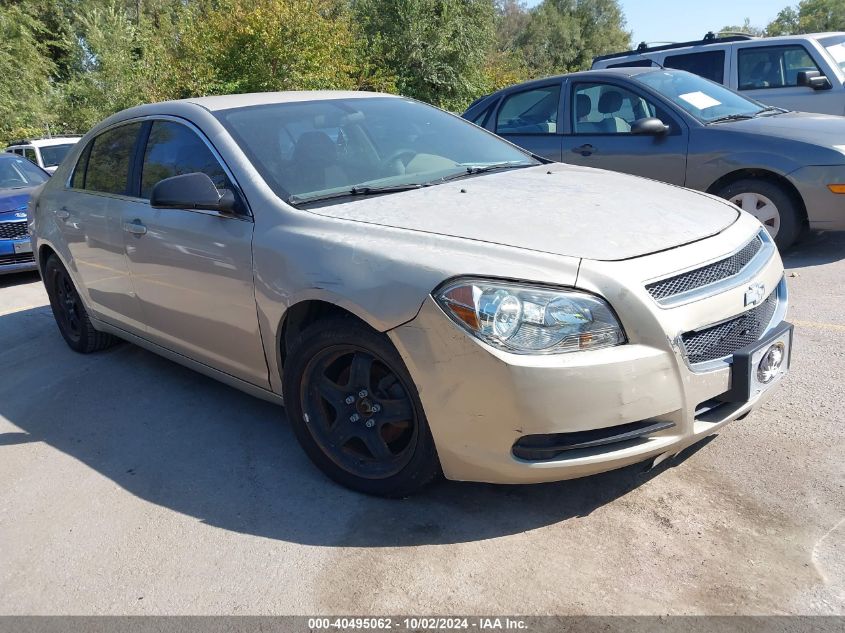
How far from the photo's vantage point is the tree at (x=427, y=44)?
24250 millimetres

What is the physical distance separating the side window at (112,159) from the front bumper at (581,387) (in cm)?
260

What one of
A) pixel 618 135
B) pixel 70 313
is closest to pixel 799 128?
pixel 618 135

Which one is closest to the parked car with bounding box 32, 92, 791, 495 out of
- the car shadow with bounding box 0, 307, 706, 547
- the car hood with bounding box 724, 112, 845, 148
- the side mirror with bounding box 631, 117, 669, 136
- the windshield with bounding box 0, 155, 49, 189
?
the car shadow with bounding box 0, 307, 706, 547

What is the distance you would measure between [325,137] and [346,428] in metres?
1.52

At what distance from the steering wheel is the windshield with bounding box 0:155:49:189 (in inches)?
289

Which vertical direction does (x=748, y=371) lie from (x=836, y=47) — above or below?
below

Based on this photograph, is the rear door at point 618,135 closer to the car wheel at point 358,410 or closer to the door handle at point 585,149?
the door handle at point 585,149

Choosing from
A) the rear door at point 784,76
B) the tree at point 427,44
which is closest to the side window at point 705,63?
the rear door at point 784,76

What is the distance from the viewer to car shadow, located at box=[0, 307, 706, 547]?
120 inches

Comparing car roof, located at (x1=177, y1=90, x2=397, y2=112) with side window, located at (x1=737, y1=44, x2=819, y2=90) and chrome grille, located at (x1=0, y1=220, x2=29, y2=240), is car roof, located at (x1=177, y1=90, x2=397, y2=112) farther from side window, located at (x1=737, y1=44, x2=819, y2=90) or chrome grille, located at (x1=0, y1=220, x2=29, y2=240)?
side window, located at (x1=737, y1=44, x2=819, y2=90)

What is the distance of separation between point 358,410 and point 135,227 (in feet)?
6.26

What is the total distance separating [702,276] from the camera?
9.25 feet

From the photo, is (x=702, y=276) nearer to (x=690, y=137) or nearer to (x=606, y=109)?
(x=690, y=137)

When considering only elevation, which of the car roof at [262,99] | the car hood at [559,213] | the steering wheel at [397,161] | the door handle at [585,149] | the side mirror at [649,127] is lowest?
the door handle at [585,149]
